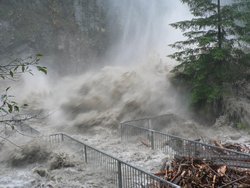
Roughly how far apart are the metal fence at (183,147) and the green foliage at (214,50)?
416 centimetres

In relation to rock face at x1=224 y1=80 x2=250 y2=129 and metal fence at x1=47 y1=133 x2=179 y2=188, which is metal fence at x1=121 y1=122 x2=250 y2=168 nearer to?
metal fence at x1=47 y1=133 x2=179 y2=188

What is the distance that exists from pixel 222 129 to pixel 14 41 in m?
19.1

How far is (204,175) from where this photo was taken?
8.88m

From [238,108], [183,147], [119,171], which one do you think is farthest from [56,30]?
[119,171]

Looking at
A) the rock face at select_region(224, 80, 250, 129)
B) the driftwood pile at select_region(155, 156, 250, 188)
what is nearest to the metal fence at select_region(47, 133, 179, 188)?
the driftwood pile at select_region(155, 156, 250, 188)

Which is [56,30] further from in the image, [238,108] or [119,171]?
[119,171]

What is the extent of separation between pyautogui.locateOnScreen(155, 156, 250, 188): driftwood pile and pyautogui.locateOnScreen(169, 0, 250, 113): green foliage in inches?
289

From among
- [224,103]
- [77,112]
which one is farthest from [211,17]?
[77,112]

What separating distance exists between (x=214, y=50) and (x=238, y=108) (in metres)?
2.90

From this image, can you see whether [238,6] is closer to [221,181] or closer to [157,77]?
[157,77]

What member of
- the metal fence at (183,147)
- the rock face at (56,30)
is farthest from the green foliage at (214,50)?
the rock face at (56,30)

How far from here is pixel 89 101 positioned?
2070 cm

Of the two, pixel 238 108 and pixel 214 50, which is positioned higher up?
pixel 214 50

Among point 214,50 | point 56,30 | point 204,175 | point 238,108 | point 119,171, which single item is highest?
point 56,30
